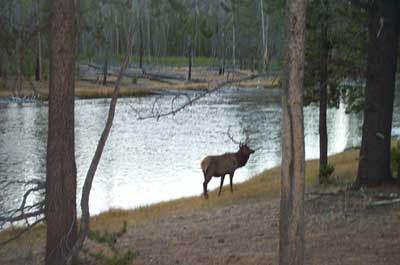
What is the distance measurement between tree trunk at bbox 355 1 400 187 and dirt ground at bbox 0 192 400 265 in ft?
3.06

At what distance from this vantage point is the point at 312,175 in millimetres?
15617

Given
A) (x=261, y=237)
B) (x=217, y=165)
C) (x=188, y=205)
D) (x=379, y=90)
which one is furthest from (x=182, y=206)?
(x=379, y=90)

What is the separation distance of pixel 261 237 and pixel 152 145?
1715cm

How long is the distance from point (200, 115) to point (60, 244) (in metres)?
28.3

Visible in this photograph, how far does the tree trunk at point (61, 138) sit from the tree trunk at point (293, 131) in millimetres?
2806

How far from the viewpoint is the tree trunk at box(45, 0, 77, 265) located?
24.8 ft

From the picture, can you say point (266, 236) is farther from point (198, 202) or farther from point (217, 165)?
point (217, 165)

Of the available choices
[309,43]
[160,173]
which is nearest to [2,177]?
[160,173]

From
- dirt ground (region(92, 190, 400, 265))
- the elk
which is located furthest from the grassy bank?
dirt ground (region(92, 190, 400, 265))

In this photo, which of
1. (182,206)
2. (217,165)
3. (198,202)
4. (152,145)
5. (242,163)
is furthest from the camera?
(152,145)

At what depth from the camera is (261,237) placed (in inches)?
359

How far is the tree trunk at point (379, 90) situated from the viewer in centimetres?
1028

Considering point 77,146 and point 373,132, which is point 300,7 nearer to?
point 373,132

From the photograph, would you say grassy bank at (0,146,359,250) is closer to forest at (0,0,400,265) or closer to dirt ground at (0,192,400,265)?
forest at (0,0,400,265)
